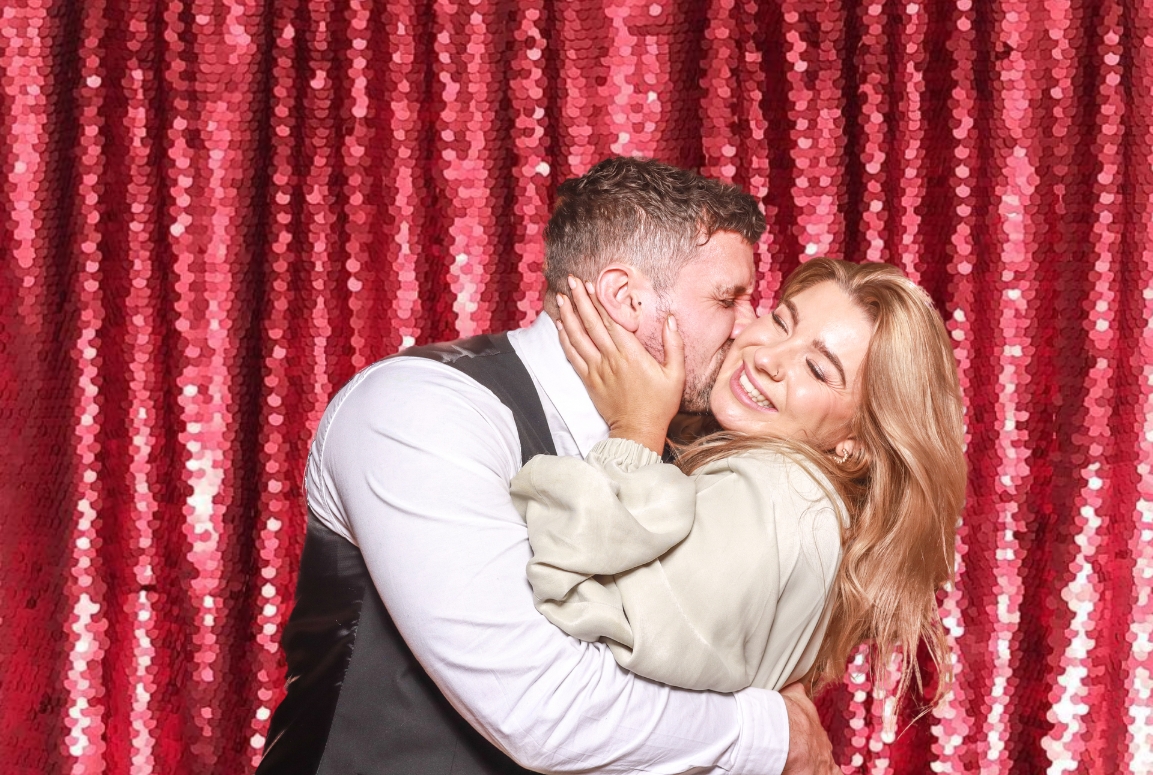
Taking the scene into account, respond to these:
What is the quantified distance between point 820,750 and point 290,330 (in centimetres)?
105

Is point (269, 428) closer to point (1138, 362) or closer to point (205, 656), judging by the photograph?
point (205, 656)

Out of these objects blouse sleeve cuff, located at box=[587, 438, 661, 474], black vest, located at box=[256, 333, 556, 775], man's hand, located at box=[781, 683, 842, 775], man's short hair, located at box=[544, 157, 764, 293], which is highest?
man's short hair, located at box=[544, 157, 764, 293]

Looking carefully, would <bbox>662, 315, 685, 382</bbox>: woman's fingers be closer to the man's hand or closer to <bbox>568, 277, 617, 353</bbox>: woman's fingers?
<bbox>568, 277, 617, 353</bbox>: woman's fingers

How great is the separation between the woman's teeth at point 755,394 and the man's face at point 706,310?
50 millimetres

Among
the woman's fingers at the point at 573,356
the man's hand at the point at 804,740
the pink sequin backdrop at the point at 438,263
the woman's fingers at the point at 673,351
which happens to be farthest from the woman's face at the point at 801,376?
the pink sequin backdrop at the point at 438,263

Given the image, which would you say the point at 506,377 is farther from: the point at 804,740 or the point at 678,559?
the point at 804,740

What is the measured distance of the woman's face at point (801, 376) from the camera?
4.12ft

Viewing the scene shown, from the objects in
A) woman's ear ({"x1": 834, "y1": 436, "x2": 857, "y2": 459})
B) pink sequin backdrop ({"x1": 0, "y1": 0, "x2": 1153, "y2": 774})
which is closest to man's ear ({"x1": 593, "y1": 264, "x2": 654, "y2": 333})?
woman's ear ({"x1": 834, "y1": 436, "x2": 857, "y2": 459})

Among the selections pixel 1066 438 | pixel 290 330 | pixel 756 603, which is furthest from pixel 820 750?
pixel 290 330

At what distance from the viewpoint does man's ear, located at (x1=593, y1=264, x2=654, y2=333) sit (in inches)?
48.7

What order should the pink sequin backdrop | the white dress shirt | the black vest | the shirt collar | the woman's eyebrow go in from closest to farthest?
the white dress shirt
the black vest
the shirt collar
the woman's eyebrow
the pink sequin backdrop

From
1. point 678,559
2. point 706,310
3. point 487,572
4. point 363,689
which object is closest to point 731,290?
point 706,310

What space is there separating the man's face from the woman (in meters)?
0.02

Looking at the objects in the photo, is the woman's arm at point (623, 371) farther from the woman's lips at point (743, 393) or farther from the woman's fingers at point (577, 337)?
the woman's lips at point (743, 393)
